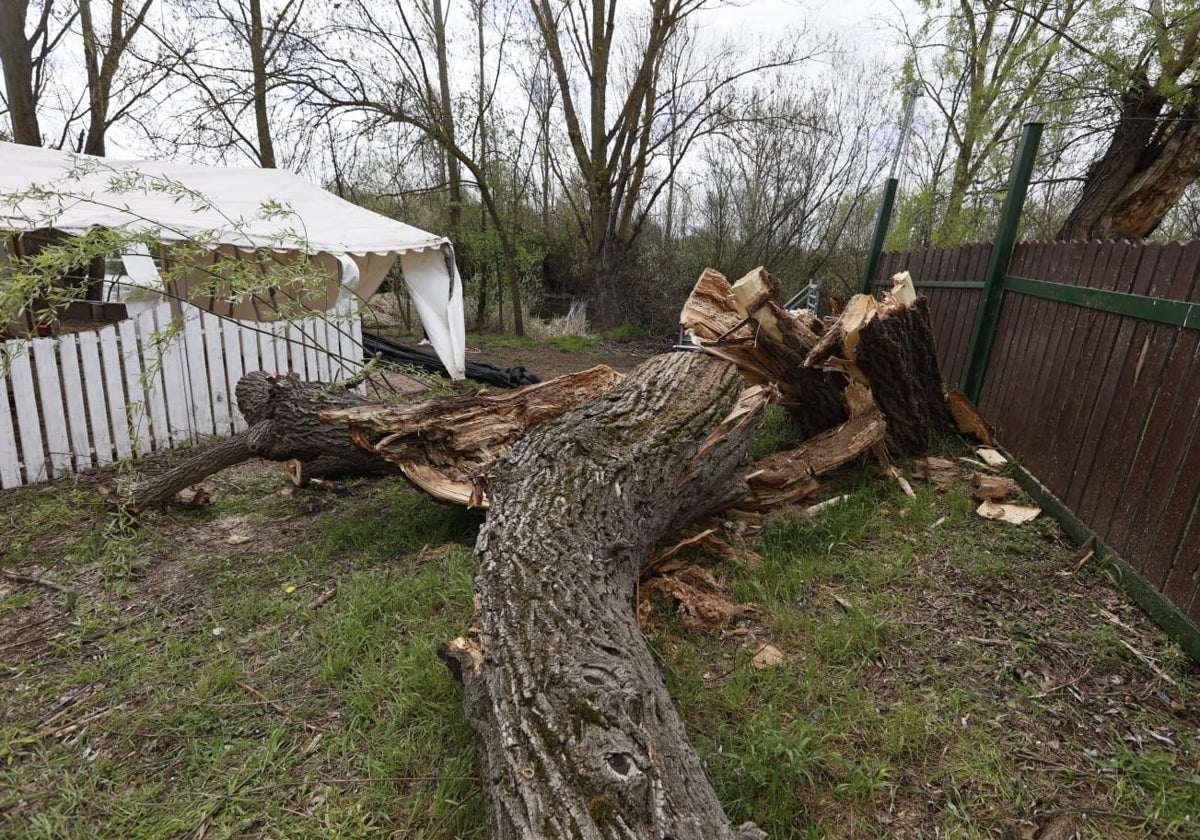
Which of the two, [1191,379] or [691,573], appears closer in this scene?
[1191,379]

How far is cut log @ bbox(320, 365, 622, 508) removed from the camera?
10.2 ft

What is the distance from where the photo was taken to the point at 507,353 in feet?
37.1

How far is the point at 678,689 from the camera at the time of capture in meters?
2.12

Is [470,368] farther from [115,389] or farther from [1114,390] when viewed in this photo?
[1114,390]

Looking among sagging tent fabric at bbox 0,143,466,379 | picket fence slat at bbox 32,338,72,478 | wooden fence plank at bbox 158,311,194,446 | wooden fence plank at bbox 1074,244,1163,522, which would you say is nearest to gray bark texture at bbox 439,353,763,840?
wooden fence plank at bbox 1074,244,1163,522

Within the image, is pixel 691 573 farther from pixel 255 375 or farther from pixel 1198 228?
pixel 1198 228

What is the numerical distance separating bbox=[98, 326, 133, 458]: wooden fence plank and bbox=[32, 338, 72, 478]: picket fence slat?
294 mm

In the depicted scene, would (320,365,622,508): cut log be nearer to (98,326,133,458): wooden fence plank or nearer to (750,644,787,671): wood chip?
(750,644,787,671): wood chip

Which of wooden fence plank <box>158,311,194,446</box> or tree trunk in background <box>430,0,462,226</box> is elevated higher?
tree trunk in background <box>430,0,462,226</box>

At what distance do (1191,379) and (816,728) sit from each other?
7.10 feet

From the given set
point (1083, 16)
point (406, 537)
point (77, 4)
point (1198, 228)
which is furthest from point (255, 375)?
point (1198, 228)

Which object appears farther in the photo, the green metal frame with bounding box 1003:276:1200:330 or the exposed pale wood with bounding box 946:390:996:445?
the exposed pale wood with bounding box 946:390:996:445

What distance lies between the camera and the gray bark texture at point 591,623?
1.29m

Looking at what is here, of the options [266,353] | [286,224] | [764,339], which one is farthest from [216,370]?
[764,339]
